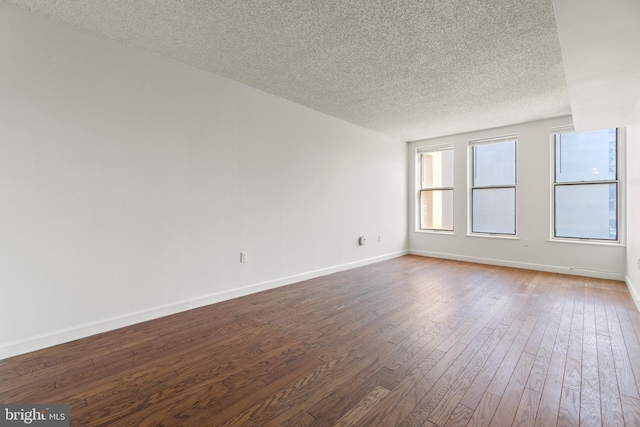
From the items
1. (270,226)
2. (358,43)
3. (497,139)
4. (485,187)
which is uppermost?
(358,43)

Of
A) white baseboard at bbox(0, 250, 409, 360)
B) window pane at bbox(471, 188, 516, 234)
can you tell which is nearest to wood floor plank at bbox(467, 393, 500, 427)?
white baseboard at bbox(0, 250, 409, 360)

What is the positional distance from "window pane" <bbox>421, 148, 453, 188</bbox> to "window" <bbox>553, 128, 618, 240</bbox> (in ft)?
5.68

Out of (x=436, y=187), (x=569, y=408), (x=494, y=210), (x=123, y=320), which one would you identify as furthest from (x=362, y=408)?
(x=436, y=187)

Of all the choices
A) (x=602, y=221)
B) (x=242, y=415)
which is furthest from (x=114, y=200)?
(x=602, y=221)

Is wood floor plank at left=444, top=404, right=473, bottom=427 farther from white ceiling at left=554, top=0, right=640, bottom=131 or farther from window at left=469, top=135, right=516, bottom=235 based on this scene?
window at left=469, top=135, right=516, bottom=235

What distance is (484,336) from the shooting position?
2.40 metres

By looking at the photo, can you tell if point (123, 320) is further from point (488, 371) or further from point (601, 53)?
point (601, 53)

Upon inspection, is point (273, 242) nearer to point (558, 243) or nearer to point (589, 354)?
point (589, 354)

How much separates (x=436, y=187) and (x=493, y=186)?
111 centimetres

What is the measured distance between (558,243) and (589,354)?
3.31 metres

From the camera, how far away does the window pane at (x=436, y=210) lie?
19.9 ft

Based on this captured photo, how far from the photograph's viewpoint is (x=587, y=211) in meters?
4.54

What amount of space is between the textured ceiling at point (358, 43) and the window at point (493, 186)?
1.36 meters

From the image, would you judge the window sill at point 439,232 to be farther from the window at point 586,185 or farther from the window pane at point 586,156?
the window pane at point 586,156
